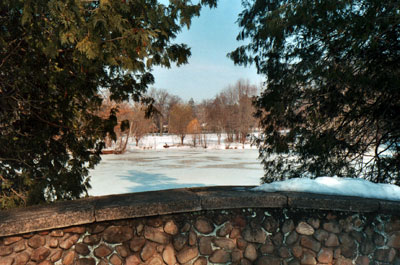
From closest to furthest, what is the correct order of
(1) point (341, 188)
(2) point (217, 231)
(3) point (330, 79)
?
(2) point (217, 231) < (1) point (341, 188) < (3) point (330, 79)

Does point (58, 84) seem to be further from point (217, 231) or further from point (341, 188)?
point (341, 188)

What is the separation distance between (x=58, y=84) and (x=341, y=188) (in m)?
4.31

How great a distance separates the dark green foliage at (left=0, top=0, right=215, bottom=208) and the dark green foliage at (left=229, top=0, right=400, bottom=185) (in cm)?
177

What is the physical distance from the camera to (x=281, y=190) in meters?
2.90

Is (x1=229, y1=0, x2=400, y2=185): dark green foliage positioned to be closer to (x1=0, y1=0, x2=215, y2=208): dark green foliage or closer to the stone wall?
(x1=0, y1=0, x2=215, y2=208): dark green foliage

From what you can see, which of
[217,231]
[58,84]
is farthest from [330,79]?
[58,84]

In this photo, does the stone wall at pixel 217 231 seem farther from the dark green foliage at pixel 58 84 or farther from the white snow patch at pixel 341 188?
the dark green foliage at pixel 58 84

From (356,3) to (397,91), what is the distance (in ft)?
5.21

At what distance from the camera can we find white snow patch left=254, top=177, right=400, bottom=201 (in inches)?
110

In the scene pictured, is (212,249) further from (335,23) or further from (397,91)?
(397,91)

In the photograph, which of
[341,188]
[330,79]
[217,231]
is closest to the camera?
[217,231]

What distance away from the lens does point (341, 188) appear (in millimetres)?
2887

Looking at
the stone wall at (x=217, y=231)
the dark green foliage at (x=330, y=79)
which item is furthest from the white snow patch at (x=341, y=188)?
the dark green foliage at (x=330, y=79)

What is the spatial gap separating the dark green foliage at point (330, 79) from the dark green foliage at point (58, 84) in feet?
5.82
